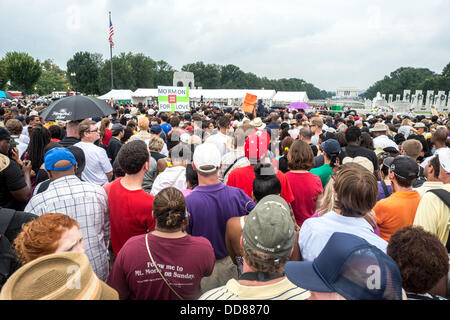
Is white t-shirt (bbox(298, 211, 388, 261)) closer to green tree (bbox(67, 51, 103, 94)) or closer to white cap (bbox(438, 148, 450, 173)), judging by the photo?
white cap (bbox(438, 148, 450, 173))

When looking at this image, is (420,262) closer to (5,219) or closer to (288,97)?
(5,219)

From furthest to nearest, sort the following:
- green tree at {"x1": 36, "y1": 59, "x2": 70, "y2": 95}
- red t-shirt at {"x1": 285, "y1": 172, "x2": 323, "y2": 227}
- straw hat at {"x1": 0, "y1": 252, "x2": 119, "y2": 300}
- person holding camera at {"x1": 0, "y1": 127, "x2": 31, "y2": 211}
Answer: green tree at {"x1": 36, "y1": 59, "x2": 70, "y2": 95} → red t-shirt at {"x1": 285, "y1": 172, "x2": 323, "y2": 227} → person holding camera at {"x1": 0, "y1": 127, "x2": 31, "y2": 211} → straw hat at {"x1": 0, "y1": 252, "x2": 119, "y2": 300}

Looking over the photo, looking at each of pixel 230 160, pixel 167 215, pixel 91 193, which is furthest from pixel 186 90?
pixel 167 215

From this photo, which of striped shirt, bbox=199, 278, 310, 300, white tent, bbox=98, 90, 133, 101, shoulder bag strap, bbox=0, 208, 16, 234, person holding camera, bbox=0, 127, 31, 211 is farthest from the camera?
white tent, bbox=98, 90, 133, 101

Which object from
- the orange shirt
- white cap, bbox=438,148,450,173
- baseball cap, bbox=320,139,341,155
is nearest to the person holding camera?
the orange shirt

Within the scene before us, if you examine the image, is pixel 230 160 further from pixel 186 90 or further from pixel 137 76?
pixel 137 76

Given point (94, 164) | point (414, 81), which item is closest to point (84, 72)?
point (94, 164)

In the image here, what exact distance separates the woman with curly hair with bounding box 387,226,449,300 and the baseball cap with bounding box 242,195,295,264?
2.24 ft

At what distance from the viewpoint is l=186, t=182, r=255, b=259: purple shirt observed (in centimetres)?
279

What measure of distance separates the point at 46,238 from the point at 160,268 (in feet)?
2.54

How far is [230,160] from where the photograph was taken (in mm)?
4684

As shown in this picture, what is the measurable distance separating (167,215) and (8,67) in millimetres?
69984

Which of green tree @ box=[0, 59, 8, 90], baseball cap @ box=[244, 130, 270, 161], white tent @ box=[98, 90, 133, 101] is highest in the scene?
green tree @ box=[0, 59, 8, 90]

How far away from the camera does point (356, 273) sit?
53.8 inches
